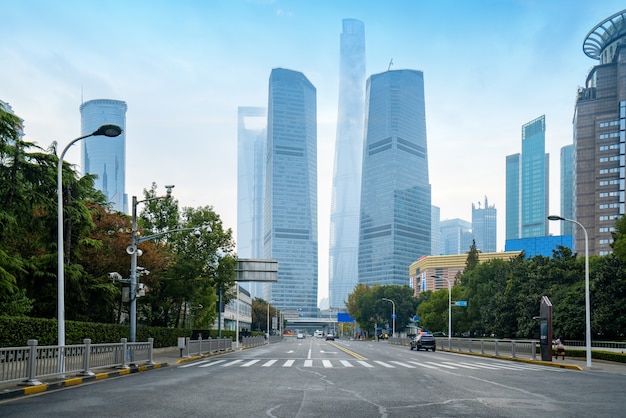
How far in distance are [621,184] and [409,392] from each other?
141662 millimetres

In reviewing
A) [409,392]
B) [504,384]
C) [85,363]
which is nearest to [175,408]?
[409,392]

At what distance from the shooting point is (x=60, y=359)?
17.5 m

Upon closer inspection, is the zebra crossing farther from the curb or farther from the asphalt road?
the asphalt road

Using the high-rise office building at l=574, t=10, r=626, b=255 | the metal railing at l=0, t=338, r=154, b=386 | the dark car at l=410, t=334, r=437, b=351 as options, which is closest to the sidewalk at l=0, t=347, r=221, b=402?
the metal railing at l=0, t=338, r=154, b=386

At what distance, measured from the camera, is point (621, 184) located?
455 ft

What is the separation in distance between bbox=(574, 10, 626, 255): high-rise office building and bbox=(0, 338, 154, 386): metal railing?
437 feet

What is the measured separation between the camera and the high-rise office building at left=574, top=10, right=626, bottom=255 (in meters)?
139

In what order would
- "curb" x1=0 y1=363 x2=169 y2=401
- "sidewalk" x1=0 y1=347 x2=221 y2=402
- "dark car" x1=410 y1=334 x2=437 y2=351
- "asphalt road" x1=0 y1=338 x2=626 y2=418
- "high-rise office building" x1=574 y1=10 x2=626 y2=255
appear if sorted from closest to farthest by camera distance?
"asphalt road" x1=0 y1=338 x2=626 y2=418
"curb" x1=0 y1=363 x2=169 y2=401
"sidewalk" x1=0 y1=347 x2=221 y2=402
"dark car" x1=410 y1=334 x2=437 y2=351
"high-rise office building" x1=574 y1=10 x2=626 y2=255

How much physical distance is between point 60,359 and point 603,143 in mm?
147461

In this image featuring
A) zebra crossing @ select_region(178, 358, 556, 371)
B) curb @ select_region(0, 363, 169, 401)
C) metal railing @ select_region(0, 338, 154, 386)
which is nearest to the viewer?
curb @ select_region(0, 363, 169, 401)

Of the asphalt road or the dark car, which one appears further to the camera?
the dark car

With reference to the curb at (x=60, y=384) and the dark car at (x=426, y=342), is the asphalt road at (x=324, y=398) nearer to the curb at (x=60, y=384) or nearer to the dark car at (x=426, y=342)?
the curb at (x=60, y=384)

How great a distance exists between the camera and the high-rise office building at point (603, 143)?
139250 mm

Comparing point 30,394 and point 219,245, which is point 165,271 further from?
point 30,394
